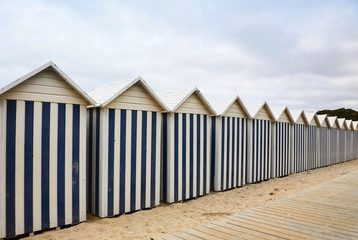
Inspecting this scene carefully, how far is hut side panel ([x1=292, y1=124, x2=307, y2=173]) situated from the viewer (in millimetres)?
12641

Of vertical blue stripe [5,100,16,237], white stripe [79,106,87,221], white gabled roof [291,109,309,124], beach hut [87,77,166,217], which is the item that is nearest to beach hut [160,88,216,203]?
beach hut [87,77,166,217]

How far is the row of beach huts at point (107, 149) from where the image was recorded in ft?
14.8

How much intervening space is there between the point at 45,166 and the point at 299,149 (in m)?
11.7

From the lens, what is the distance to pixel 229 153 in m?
8.79

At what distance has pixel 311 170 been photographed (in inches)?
549

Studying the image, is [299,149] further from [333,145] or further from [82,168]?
[82,168]

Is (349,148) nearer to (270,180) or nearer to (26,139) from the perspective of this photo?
(270,180)

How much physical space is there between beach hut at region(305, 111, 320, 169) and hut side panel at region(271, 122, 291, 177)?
2.43 meters

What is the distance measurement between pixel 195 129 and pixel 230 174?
235 centimetres

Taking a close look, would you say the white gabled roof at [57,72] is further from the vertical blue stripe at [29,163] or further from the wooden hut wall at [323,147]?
the wooden hut wall at [323,147]

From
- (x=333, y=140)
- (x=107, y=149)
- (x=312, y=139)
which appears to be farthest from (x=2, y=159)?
(x=333, y=140)

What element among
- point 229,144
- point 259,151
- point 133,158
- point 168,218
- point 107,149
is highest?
point 107,149

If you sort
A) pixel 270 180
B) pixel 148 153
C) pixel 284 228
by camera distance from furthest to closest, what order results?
pixel 270 180, pixel 148 153, pixel 284 228

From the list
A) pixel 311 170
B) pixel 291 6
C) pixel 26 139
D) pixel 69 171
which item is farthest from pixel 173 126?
pixel 311 170
